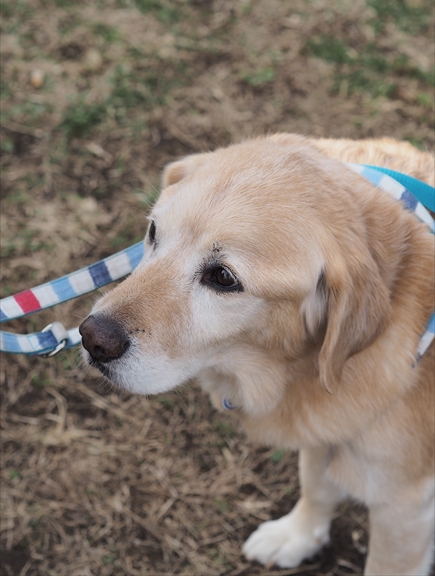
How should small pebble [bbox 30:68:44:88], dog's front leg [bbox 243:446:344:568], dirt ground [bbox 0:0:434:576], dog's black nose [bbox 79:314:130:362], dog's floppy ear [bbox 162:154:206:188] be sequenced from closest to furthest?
dog's black nose [bbox 79:314:130:362] → dog's floppy ear [bbox 162:154:206:188] → dog's front leg [bbox 243:446:344:568] → dirt ground [bbox 0:0:434:576] → small pebble [bbox 30:68:44:88]

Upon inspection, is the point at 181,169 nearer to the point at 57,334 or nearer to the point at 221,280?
the point at 221,280

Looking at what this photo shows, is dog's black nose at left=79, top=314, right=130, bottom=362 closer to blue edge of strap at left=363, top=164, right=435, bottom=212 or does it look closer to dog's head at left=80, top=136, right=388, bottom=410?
dog's head at left=80, top=136, right=388, bottom=410

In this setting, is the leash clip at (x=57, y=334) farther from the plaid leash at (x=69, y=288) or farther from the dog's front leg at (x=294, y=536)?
the dog's front leg at (x=294, y=536)

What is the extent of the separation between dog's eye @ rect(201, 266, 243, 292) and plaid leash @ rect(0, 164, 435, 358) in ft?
1.62

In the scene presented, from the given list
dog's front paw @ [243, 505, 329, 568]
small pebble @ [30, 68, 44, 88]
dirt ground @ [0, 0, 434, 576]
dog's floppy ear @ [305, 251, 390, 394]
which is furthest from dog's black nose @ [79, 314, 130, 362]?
small pebble @ [30, 68, 44, 88]

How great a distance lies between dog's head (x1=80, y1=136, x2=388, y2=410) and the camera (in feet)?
6.29

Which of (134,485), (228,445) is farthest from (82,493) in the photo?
(228,445)

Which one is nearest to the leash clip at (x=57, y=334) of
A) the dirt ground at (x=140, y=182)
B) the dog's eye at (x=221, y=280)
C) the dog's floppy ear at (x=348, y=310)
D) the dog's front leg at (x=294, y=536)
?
the dog's eye at (x=221, y=280)

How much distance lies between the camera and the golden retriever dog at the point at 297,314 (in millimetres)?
1933

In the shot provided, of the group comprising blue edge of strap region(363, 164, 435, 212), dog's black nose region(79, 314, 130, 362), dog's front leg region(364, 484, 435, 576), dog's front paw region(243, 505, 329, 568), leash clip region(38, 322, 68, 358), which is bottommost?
dog's front paw region(243, 505, 329, 568)

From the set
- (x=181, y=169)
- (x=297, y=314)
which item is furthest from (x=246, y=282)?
(x=181, y=169)

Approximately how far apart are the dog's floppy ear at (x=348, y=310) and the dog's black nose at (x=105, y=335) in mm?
638

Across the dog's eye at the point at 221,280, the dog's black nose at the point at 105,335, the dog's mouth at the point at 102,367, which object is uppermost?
the dog's eye at the point at 221,280

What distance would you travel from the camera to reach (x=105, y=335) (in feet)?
6.25
